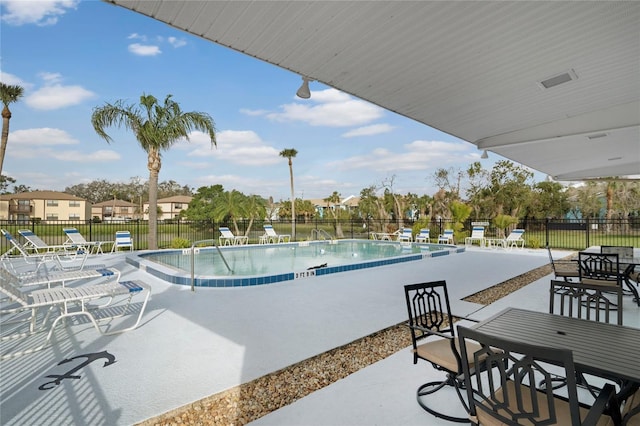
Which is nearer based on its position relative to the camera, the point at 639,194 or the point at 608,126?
the point at 608,126

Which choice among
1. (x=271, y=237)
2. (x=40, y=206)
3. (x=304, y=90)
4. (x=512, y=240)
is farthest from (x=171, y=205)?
(x=304, y=90)

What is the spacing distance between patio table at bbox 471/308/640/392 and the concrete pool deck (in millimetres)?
758

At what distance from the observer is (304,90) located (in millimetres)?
3455

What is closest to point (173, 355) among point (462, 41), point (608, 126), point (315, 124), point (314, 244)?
point (462, 41)

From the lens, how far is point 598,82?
3.46 meters

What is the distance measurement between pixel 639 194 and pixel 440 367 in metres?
31.5

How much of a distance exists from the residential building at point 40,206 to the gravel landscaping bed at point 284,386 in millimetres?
41074

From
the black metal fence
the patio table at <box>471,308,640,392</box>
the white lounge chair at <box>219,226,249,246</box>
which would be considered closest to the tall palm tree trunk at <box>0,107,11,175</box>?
the black metal fence

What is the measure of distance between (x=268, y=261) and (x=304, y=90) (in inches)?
266

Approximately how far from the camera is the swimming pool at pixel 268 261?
5.99m

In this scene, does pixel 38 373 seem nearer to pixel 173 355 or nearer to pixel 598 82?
pixel 173 355

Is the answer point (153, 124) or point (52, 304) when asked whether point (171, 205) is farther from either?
point (52, 304)

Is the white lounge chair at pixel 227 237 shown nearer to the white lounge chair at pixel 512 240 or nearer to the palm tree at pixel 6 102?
the palm tree at pixel 6 102

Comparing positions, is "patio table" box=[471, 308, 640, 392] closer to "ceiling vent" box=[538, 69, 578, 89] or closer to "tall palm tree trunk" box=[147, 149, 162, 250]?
"ceiling vent" box=[538, 69, 578, 89]
